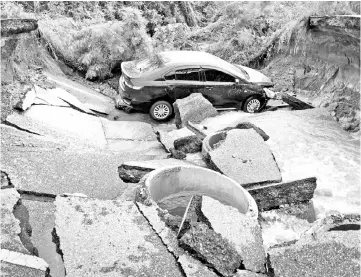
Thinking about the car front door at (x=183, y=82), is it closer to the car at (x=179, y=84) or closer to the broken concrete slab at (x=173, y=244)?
the car at (x=179, y=84)

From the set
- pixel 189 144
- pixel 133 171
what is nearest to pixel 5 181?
pixel 133 171

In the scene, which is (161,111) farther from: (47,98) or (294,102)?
(294,102)

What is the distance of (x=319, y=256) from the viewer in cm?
416

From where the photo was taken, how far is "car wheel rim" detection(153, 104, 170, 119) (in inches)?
397

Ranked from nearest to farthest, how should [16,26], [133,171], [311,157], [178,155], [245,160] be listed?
[133,171]
[245,160]
[178,155]
[311,157]
[16,26]

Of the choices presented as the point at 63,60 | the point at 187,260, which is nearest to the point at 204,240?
the point at 187,260

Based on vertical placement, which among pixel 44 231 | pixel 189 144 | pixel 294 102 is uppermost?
pixel 44 231

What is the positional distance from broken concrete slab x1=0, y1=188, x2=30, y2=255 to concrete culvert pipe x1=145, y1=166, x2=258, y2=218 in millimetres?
1725

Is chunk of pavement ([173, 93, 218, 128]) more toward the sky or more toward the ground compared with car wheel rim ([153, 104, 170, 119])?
more toward the sky

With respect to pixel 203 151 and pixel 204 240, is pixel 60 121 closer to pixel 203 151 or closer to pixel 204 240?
pixel 203 151

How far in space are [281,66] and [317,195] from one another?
6992 mm

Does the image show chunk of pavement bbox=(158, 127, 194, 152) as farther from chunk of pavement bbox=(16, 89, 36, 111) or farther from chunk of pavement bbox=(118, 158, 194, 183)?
chunk of pavement bbox=(16, 89, 36, 111)

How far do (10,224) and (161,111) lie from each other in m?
6.05

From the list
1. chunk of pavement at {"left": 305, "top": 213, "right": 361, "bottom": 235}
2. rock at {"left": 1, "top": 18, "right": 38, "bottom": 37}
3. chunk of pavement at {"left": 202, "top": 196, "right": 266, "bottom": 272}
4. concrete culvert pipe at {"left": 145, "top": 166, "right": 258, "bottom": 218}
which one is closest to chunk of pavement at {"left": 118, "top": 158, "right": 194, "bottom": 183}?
concrete culvert pipe at {"left": 145, "top": 166, "right": 258, "bottom": 218}
